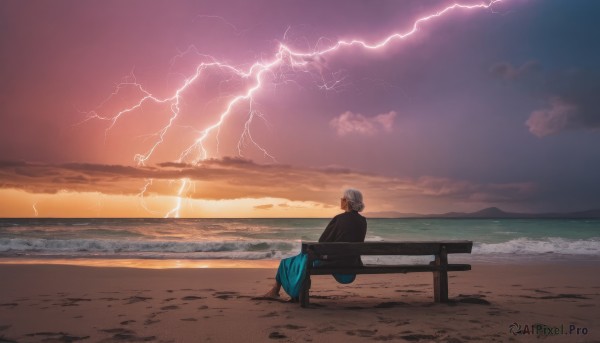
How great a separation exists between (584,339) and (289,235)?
3379cm

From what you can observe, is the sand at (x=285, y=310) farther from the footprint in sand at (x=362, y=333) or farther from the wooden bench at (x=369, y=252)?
the wooden bench at (x=369, y=252)

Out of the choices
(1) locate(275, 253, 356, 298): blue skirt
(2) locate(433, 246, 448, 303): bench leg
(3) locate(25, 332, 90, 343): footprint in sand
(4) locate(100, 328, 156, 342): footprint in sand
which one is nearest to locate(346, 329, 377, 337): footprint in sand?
(1) locate(275, 253, 356, 298): blue skirt

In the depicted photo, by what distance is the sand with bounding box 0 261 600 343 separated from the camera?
15.2 feet

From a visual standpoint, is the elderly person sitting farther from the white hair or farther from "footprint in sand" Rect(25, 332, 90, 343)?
"footprint in sand" Rect(25, 332, 90, 343)

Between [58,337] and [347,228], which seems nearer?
[58,337]

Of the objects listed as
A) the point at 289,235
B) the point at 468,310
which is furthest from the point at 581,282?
the point at 289,235

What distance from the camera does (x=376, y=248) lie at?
5.92m

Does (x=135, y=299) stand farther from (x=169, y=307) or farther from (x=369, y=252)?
(x=369, y=252)

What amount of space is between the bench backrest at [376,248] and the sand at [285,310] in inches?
28.5

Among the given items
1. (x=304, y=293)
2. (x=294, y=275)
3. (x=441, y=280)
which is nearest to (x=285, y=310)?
(x=304, y=293)

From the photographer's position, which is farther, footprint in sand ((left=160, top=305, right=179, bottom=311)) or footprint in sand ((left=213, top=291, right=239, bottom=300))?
footprint in sand ((left=213, top=291, right=239, bottom=300))

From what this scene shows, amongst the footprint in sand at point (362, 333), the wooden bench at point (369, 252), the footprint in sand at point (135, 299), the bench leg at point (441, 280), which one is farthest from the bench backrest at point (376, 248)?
the footprint in sand at point (135, 299)

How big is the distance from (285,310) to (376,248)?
1.39 meters

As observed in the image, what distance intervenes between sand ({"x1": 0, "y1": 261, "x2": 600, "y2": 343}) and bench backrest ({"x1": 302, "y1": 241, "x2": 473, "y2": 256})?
2.37 ft
